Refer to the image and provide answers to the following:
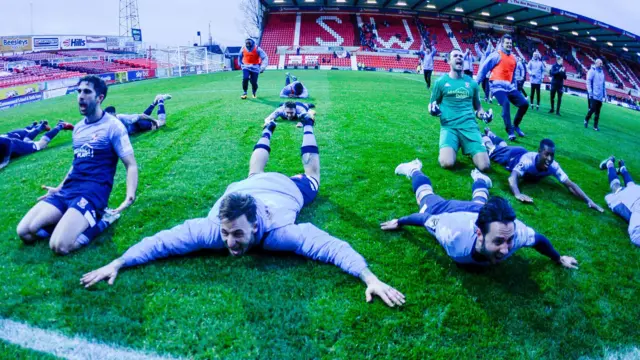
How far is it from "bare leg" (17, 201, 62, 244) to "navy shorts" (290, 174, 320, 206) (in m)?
2.45

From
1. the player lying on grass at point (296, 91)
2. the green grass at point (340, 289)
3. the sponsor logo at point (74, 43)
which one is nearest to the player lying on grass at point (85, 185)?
the green grass at point (340, 289)

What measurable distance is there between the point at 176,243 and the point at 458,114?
5.03m

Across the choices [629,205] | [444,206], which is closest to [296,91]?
[444,206]

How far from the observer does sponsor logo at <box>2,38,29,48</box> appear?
34.9 meters

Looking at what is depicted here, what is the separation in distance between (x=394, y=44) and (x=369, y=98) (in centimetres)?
3454

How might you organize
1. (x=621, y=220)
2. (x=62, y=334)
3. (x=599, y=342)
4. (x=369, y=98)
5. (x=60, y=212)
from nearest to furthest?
(x=62, y=334) → (x=599, y=342) → (x=60, y=212) → (x=621, y=220) → (x=369, y=98)

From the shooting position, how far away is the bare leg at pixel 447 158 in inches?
225

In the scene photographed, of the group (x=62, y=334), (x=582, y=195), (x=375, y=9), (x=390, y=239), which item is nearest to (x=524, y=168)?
(x=582, y=195)

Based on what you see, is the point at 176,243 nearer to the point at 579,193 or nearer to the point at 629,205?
the point at 579,193

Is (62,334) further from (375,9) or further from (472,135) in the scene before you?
(375,9)

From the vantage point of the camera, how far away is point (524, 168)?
202 inches

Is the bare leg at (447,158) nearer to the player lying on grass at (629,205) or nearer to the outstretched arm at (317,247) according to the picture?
the player lying on grass at (629,205)

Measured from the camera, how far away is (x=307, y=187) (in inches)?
167

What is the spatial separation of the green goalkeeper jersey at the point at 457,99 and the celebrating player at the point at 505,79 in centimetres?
235
